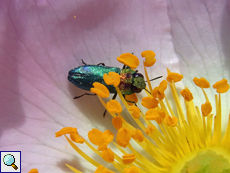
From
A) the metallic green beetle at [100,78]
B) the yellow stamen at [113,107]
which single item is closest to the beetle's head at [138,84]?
the metallic green beetle at [100,78]

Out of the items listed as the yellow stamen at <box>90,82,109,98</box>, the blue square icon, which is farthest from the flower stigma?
the blue square icon

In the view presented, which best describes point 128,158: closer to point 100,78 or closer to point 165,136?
point 165,136

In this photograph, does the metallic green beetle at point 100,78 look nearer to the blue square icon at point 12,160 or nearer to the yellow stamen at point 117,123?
the yellow stamen at point 117,123

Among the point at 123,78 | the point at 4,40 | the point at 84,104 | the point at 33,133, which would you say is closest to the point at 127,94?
the point at 123,78

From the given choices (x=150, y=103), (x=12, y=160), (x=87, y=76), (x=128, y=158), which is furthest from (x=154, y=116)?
(x=12, y=160)

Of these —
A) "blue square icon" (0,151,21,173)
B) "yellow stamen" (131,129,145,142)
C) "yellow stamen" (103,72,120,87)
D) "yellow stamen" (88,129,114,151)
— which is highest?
"yellow stamen" (103,72,120,87)

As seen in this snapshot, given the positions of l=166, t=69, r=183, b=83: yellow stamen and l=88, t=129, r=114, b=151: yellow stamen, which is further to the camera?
l=166, t=69, r=183, b=83: yellow stamen

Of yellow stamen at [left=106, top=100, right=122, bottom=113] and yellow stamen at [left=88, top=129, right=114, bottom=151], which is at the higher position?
yellow stamen at [left=106, top=100, right=122, bottom=113]

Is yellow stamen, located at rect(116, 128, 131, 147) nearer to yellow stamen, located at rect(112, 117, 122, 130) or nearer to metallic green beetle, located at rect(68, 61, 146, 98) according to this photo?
yellow stamen, located at rect(112, 117, 122, 130)

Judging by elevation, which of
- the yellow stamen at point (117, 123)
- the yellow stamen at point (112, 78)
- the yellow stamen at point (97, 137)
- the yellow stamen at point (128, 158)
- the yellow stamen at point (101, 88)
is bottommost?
the yellow stamen at point (128, 158)
